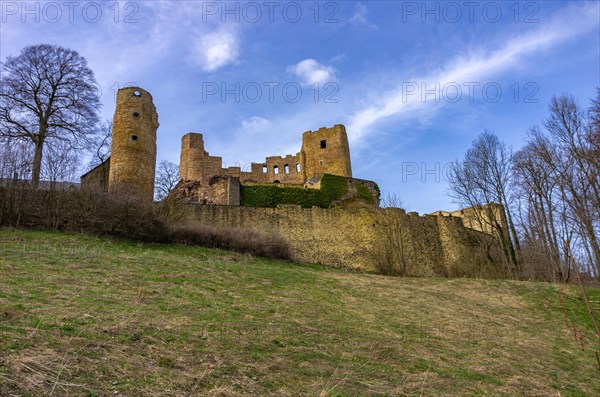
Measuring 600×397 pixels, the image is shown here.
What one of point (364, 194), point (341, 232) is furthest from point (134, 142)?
point (364, 194)

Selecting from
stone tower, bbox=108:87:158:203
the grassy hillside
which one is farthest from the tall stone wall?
the grassy hillside

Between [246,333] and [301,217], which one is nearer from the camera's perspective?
[246,333]

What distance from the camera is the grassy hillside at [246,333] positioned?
509 cm

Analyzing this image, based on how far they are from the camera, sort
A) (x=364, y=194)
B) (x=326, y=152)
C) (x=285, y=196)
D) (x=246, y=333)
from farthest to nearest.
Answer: (x=326, y=152) < (x=364, y=194) < (x=285, y=196) < (x=246, y=333)

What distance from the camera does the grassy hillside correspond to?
509 cm

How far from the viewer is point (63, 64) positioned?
900 inches

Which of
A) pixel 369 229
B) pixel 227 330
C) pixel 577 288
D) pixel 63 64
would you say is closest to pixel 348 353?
pixel 227 330

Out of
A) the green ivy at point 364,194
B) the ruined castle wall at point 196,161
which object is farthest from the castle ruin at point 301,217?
the ruined castle wall at point 196,161

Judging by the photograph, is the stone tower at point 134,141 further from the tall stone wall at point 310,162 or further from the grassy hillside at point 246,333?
the tall stone wall at point 310,162

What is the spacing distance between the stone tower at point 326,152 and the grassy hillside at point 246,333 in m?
26.5

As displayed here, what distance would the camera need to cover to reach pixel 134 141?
73.8 ft

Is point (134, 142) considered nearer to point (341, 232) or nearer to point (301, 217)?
point (301, 217)

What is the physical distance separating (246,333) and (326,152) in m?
34.3

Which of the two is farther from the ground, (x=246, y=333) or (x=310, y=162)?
(x=310, y=162)
